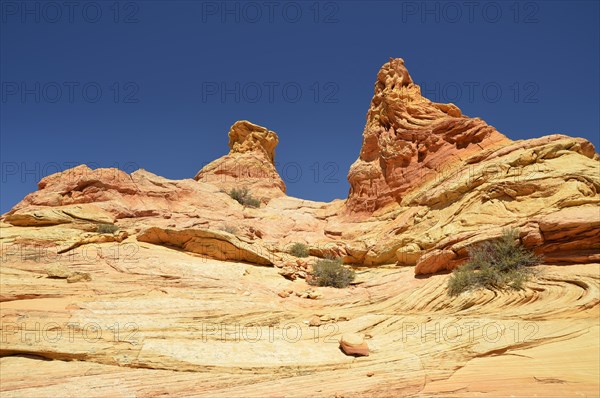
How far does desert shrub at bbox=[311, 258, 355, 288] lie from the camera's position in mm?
13227

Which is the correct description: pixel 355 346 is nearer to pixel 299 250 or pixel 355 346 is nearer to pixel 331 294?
pixel 331 294

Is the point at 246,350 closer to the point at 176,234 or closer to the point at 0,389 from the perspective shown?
the point at 0,389

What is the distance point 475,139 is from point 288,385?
17.3 m

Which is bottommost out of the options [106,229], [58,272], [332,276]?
[332,276]

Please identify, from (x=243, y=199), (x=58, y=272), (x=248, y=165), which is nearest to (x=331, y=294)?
(x=58, y=272)

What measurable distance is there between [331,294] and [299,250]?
225 inches

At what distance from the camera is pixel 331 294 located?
39.9ft

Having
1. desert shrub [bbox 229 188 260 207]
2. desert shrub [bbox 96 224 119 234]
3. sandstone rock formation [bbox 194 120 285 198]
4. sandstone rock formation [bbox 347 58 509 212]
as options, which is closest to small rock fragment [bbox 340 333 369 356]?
desert shrub [bbox 96 224 119 234]

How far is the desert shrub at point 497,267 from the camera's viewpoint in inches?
375

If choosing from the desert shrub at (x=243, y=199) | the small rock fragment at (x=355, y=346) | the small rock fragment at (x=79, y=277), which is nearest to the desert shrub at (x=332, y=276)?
the small rock fragment at (x=355, y=346)

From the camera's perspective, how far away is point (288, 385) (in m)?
6.48

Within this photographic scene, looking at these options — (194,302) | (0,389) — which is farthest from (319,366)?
(0,389)

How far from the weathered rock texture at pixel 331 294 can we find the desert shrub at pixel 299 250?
0.32 metres

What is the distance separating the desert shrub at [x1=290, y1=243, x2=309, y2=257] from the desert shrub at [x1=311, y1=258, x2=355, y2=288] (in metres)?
3.49
